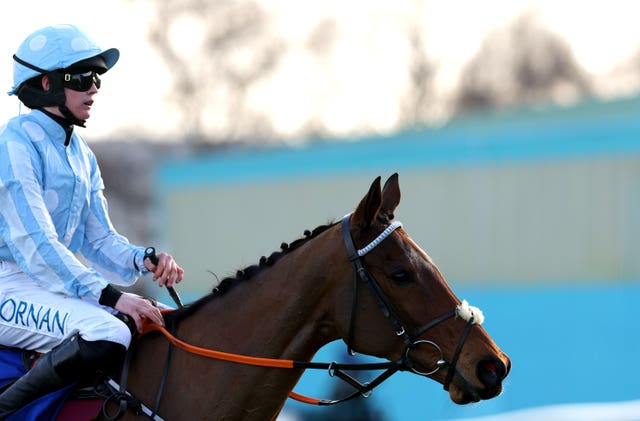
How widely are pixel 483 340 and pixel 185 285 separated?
15.0 meters

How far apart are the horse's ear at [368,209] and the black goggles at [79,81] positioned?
55.6 inches

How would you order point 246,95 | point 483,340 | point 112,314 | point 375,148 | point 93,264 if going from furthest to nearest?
point 246,95
point 375,148
point 93,264
point 112,314
point 483,340

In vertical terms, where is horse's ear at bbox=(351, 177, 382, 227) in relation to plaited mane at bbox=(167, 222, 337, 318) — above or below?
above

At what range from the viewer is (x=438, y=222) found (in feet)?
52.5

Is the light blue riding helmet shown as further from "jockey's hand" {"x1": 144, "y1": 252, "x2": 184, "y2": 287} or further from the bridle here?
the bridle

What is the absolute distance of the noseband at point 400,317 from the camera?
4.34 metres

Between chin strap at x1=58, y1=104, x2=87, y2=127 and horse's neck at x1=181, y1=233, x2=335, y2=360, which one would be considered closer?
horse's neck at x1=181, y1=233, x2=335, y2=360

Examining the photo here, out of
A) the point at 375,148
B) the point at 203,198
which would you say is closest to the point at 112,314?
the point at 375,148

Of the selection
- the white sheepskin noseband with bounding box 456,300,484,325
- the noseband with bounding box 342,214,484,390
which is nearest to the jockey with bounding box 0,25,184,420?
the noseband with bounding box 342,214,484,390

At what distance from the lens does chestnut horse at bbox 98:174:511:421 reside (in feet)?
14.3

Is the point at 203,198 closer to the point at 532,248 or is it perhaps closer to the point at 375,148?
the point at 375,148

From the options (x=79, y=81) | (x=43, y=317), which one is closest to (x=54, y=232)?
(x=43, y=317)

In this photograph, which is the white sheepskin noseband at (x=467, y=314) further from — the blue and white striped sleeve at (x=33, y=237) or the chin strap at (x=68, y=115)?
the chin strap at (x=68, y=115)

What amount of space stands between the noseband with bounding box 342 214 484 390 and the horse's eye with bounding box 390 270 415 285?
3.1 inches
